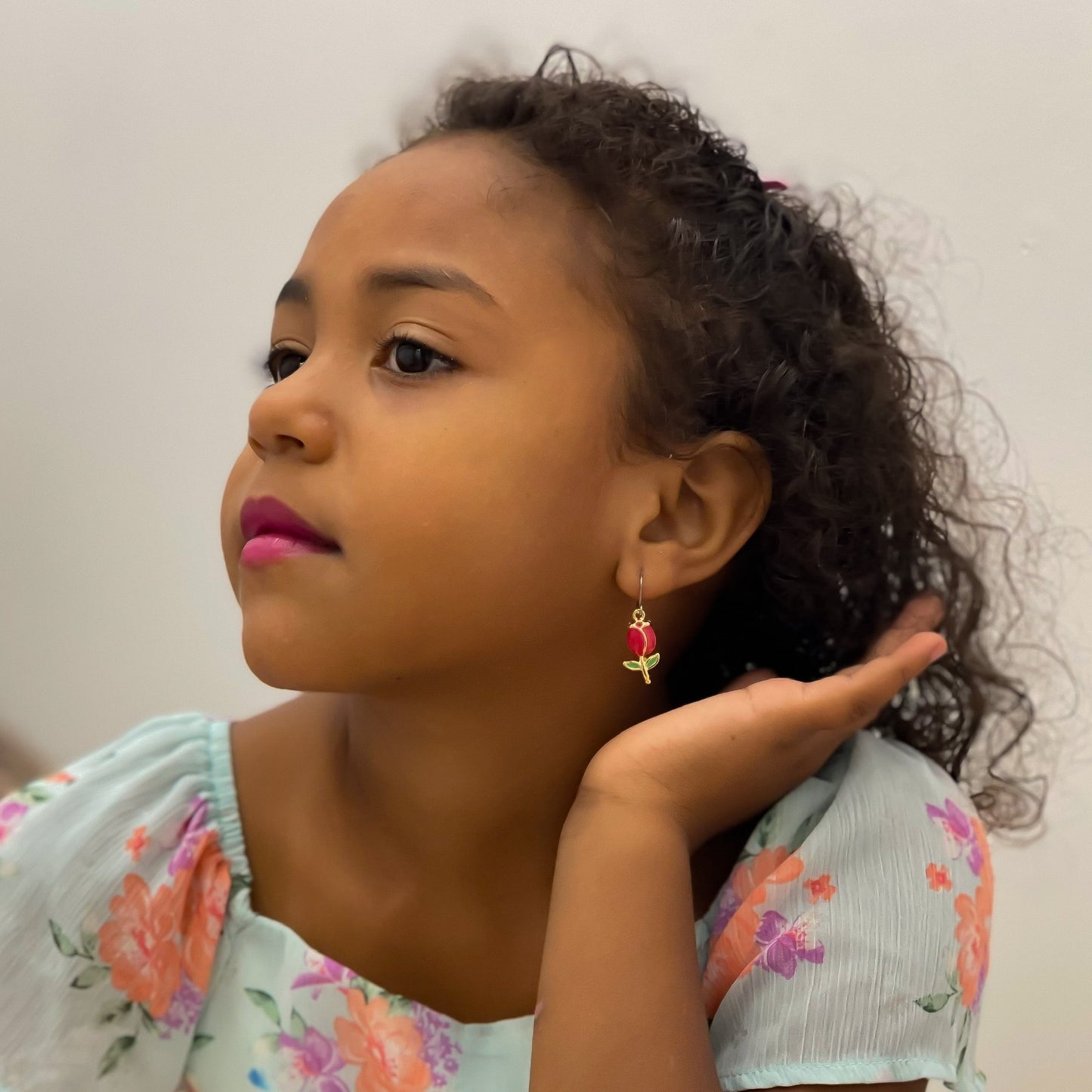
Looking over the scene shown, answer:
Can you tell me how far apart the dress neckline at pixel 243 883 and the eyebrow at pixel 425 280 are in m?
0.38

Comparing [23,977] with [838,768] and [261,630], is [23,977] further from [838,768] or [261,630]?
[838,768]

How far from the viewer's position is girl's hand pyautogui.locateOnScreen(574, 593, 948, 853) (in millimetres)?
656

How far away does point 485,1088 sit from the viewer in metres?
0.72

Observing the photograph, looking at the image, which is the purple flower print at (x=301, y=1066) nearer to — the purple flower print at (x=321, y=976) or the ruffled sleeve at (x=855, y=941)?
the purple flower print at (x=321, y=976)

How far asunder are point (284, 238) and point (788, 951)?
86cm

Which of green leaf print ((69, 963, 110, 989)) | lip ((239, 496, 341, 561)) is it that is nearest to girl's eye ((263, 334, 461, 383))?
lip ((239, 496, 341, 561))

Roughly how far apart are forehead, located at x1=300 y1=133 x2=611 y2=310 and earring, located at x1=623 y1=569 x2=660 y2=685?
19cm

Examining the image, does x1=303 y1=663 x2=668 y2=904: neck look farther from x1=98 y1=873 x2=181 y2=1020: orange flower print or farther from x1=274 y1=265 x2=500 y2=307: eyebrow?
x1=274 y1=265 x2=500 y2=307: eyebrow

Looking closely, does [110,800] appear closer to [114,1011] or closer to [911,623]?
[114,1011]

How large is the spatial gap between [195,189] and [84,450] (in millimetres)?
330

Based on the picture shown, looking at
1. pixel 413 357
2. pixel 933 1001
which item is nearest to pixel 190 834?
pixel 413 357

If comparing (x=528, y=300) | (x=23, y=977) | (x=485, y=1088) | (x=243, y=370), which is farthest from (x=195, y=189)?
(x=485, y=1088)

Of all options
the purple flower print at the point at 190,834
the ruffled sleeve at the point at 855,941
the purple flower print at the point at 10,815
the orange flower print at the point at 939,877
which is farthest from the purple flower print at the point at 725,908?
the purple flower print at the point at 10,815

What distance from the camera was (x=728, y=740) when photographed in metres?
0.66
